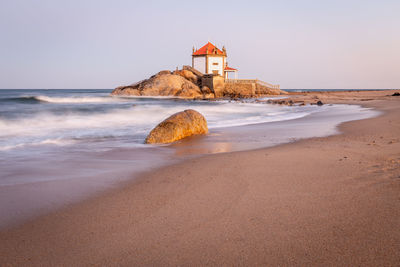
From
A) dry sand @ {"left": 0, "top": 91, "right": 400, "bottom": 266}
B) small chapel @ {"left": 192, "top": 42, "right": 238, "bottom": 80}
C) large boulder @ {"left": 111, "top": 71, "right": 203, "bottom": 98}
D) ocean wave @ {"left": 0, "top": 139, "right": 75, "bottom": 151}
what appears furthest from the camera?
small chapel @ {"left": 192, "top": 42, "right": 238, "bottom": 80}

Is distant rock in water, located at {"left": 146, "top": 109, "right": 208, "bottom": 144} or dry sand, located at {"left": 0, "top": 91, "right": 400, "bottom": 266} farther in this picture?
distant rock in water, located at {"left": 146, "top": 109, "right": 208, "bottom": 144}

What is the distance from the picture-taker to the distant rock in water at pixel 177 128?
764 cm

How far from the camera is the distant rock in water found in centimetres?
764

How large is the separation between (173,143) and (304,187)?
443cm

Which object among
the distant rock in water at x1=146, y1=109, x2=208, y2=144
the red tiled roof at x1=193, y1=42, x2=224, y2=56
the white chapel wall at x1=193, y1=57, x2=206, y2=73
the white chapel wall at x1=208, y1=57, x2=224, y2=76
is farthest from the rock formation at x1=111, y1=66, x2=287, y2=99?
the distant rock in water at x1=146, y1=109, x2=208, y2=144

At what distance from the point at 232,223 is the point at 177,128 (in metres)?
5.63

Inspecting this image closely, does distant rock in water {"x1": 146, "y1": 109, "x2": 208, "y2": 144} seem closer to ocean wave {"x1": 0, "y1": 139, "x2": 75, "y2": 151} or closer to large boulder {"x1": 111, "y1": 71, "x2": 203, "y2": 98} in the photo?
ocean wave {"x1": 0, "y1": 139, "x2": 75, "y2": 151}

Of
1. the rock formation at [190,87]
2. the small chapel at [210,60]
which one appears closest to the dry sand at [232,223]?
the rock formation at [190,87]

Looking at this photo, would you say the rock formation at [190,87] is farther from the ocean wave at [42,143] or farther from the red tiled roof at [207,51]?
the ocean wave at [42,143]

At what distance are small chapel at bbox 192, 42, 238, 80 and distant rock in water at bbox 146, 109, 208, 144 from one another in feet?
126

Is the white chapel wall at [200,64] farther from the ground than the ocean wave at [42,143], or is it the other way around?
the white chapel wall at [200,64]

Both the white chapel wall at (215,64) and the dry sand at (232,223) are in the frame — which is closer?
the dry sand at (232,223)

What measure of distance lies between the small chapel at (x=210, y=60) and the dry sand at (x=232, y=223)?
1713 inches

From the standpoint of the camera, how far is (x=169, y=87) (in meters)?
41.2
